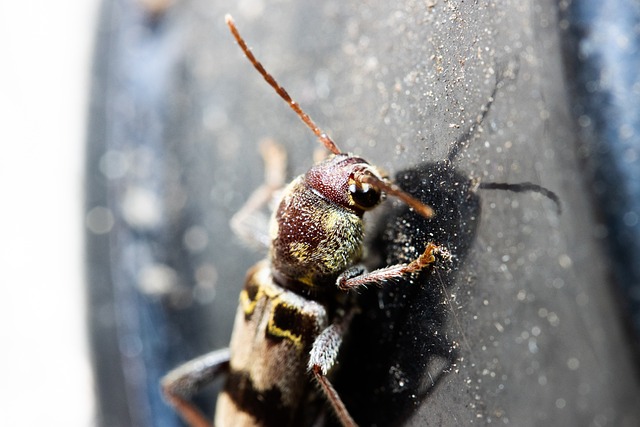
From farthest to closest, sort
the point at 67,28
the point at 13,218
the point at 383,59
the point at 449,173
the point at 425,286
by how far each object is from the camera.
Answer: the point at 67,28
the point at 13,218
the point at 383,59
the point at 425,286
the point at 449,173

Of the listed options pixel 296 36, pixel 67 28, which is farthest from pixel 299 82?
pixel 67 28

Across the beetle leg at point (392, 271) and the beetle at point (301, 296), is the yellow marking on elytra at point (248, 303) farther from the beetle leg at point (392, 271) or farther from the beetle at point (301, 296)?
the beetle leg at point (392, 271)

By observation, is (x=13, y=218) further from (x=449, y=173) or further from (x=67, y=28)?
(x=449, y=173)

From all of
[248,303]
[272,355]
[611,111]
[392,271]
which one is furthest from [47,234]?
[611,111]

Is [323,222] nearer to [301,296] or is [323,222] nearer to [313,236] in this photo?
[313,236]

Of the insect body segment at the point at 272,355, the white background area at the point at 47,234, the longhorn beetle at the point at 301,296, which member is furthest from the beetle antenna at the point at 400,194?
the white background area at the point at 47,234

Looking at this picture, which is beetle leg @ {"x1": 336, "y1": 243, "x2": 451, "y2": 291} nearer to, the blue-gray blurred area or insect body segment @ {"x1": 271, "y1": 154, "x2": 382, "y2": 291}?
insect body segment @ {"x1": 271, "y1": 154, "x2": 382, "y2": 291}
